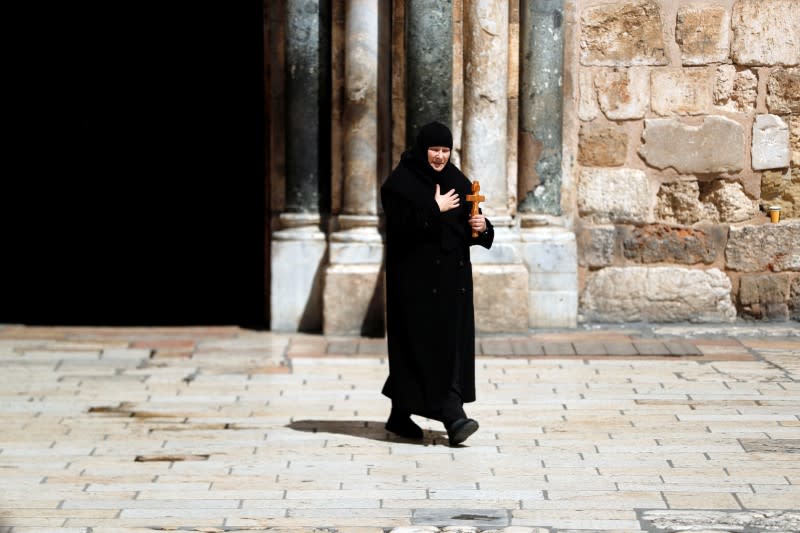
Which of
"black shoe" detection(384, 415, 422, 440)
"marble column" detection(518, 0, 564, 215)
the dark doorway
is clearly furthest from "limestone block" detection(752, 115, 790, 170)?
the dark doorway

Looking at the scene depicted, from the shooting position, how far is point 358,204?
9398 mm

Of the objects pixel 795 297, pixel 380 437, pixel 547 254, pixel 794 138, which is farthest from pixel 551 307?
pixel 380 437

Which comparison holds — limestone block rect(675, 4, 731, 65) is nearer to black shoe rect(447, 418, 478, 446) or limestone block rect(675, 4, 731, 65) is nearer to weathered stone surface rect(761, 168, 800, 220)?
weathered stone surface rect(761, 168, 800, 220)

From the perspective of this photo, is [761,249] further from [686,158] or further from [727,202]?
[686,158]

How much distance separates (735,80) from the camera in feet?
31.1

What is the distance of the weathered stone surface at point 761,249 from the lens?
9.53m

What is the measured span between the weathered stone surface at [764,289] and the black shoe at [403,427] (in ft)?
11.3

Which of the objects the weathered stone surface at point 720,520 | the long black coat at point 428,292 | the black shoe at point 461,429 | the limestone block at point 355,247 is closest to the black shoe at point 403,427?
the long black coat at point 428,292

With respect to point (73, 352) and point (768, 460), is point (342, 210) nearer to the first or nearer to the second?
point (73, 352)

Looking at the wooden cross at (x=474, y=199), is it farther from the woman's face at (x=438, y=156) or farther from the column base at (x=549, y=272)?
the column base at (x=549, y=272)

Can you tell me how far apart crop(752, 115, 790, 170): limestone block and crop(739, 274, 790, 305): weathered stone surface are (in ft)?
2.18

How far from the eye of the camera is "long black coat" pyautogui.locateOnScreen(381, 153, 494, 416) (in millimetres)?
6629

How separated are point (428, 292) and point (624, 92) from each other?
325cm

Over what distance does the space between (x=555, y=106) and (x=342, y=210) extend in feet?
4.65
